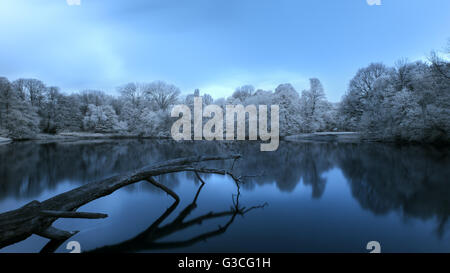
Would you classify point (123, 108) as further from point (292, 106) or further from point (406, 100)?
point (406, 100)

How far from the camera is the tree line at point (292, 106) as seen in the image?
14984mm

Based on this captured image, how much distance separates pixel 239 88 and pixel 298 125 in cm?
1270

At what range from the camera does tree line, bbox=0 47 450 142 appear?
1498cm

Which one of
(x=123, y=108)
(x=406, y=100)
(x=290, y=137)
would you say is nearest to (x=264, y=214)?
(x=406, y=100)

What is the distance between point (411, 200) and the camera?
4391 millimetres

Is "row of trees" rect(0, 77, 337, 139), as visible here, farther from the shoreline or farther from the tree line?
the shoreline

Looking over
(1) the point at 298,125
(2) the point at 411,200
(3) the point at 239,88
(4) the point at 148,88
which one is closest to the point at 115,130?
(4) the point at 148,88

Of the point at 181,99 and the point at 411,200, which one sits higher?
the point at 181,99

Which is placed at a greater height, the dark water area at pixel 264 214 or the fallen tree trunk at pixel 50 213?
the fallen tree trunk at pixel 50 213

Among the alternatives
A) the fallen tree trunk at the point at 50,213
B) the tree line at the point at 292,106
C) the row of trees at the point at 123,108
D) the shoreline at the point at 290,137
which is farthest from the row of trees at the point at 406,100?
the fallen tree trunk at the point at 50,213

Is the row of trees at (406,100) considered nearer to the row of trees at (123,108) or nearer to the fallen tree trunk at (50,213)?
the row of trees at (123,108)
